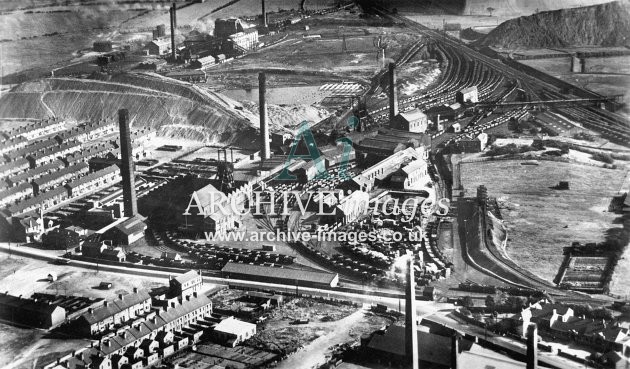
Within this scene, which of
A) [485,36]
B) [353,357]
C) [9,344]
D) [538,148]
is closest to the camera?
[353,357]

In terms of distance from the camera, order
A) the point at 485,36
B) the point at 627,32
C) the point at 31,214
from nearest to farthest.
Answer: the point at 31,214, the point at 627,32, the point at 485,36

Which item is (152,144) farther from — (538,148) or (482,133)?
(538,148)

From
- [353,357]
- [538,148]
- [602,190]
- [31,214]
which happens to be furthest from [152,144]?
[353,357]

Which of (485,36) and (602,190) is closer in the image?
(602,190)

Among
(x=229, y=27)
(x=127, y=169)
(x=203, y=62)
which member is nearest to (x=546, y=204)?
(x=127, y=169)

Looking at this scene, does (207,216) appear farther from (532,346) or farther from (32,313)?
(532,346)

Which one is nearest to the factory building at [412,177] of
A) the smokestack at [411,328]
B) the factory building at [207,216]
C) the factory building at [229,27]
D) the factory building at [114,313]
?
the factory building at [207,216]
